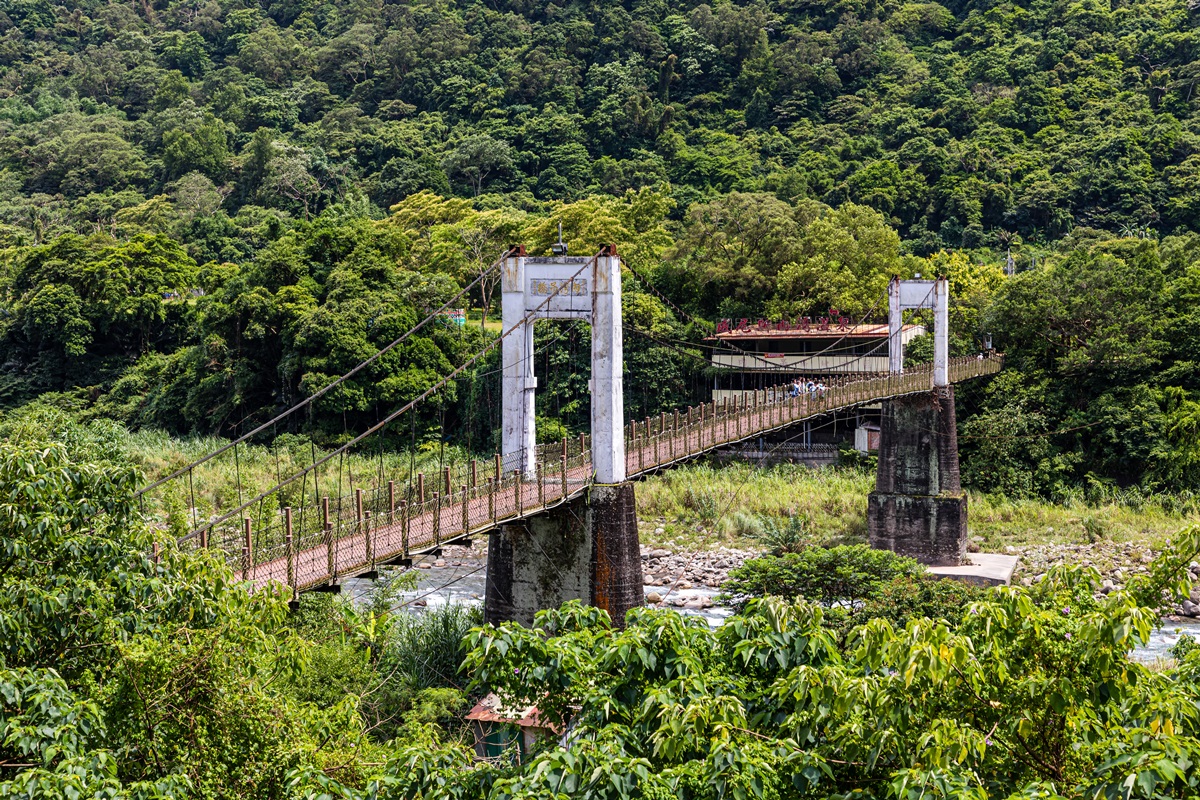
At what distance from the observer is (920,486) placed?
27953mm

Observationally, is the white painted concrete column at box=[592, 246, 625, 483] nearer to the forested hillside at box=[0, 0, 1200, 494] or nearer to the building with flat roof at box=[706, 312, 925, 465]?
the forested hillside at box=[0, 0, 1200, 494]

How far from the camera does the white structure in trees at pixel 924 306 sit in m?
29.1

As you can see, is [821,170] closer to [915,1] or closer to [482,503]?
[915,1]

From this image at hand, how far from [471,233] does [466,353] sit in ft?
25.0

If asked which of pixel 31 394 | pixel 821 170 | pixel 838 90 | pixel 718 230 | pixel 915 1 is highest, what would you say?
pixel 915 1

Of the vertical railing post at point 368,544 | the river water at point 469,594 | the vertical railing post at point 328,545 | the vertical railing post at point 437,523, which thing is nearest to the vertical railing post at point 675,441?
the river water at point 469,594

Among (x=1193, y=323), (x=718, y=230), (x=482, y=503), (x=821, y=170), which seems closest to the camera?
(x=482, y=503)

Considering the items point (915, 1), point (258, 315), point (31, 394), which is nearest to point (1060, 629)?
point (258, 315)

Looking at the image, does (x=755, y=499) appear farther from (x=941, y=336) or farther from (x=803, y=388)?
(x=941, y=336)

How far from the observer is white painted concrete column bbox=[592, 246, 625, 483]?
15664mm

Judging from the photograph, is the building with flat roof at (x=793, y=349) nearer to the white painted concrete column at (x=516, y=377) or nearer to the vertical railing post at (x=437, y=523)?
the white painted concrete column at (x=516, y=377)

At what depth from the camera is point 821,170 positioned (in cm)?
5309

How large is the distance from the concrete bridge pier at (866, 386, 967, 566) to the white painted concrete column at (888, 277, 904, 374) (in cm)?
138

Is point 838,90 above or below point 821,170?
above
